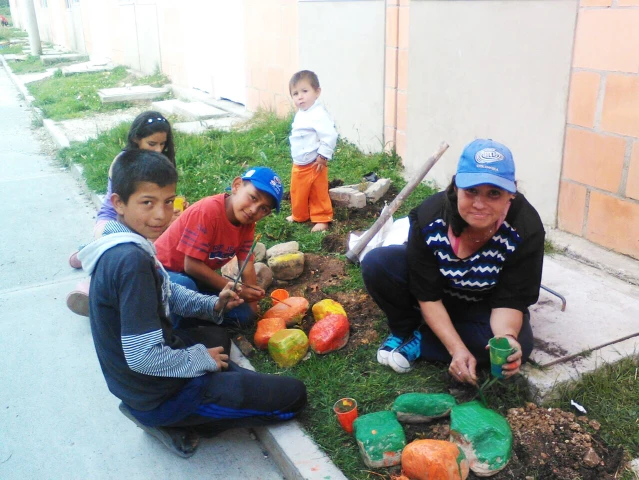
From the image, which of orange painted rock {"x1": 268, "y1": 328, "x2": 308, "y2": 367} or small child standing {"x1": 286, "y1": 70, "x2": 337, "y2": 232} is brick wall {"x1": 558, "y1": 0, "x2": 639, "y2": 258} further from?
orange painted rock {"x1": 268, "y1": 328, "x2": 308, "y2": 367}

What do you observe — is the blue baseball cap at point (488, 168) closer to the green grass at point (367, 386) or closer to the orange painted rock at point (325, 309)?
the green grass at point (367, 386)

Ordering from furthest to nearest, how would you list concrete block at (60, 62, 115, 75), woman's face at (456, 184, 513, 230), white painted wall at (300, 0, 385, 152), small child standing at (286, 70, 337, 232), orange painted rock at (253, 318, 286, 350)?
1. concrete block at (60, 62, 115, 75)
2. white painted wall at (300, 0, 385, 152)
3. small child standing at (286, 70, 337, 232)
4. orange painted rock at (253, 318, 286, 350)
5. woman's face at (456, 184, 513, 230)

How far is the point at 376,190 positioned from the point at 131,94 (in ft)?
27.3

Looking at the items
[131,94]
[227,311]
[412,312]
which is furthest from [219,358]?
[131,94]

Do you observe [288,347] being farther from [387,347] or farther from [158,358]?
[158,358]

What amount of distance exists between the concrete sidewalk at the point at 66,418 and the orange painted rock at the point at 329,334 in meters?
0.58

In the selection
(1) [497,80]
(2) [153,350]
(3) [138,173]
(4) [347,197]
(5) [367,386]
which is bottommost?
(5) [367,386]

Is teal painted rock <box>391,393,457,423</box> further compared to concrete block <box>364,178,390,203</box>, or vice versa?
concrete block <box>364,178,390,203</box>

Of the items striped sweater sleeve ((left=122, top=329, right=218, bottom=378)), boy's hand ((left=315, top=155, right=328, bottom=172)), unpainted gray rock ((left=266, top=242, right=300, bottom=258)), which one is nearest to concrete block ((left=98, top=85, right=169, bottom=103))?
boy's hand ((left=315, top=155, right=328, bottom=172))

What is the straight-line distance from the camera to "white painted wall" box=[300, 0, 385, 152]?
650 centimetres

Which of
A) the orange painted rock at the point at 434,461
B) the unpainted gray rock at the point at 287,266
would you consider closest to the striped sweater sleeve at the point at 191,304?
the unpainted gray rock at the point at 287,266

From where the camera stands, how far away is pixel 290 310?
3635 mm

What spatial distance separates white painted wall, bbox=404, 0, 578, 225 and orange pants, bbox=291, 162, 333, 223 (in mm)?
→ 1119

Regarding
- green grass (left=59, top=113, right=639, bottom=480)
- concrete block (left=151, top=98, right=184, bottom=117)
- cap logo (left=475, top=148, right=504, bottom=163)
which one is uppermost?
cap logo (left=475, top=148, right=504, bottom=163)
